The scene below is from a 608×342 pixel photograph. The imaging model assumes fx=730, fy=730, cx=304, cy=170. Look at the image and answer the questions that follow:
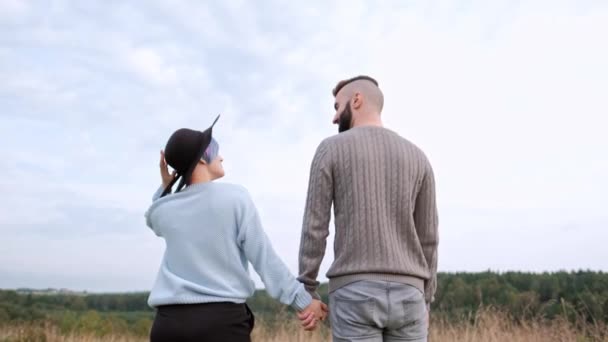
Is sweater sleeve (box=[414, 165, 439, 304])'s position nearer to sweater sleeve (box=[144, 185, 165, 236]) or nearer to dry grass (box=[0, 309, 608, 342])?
sweater sleeve (box=[144, 185, 165, 236])

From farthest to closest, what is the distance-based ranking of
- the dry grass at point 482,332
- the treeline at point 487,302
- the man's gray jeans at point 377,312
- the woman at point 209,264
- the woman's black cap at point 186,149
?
the treeline at point 487,302, the dry grass at point 482,332, the woman's black cap at point 186,149, the woman at point 209,264, the man's gray jeans at point 377,312

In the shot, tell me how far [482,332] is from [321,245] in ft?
24.8

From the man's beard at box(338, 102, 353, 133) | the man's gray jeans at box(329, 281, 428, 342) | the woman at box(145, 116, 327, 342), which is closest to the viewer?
the man's gray jeans at box(329, 281, 428, 342)

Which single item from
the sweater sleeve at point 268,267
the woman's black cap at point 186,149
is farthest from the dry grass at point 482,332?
the woman's black cap at point 186,149

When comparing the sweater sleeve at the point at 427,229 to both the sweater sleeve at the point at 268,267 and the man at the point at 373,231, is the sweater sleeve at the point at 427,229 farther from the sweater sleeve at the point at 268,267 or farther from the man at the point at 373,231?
the sweater sleeve at the point at 268,267

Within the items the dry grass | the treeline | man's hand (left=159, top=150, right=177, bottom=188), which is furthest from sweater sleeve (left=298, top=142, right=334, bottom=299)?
the treeline

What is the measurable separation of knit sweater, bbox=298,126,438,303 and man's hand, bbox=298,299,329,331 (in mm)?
57

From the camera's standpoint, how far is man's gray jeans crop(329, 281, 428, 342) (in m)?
3.25

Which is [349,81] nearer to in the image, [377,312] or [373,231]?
[373,231]

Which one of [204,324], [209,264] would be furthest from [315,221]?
[204,324]

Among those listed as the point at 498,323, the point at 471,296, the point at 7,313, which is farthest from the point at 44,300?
the point at 498,323

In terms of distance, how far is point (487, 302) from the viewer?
15.7m

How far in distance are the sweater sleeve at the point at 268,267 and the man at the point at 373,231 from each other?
0.28 ft

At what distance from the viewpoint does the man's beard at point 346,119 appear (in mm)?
3771
